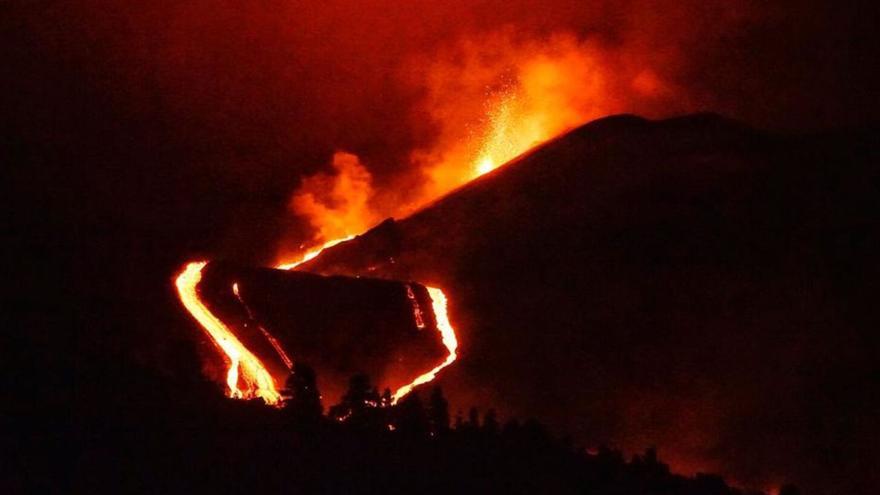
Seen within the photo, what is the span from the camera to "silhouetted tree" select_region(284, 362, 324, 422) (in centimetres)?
1241

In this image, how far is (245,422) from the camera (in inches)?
478

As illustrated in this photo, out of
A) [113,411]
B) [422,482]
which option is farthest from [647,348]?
[113,411]

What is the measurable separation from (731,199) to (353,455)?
951cm

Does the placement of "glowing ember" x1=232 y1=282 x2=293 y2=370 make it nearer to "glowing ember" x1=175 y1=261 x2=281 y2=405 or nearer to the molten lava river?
the molten lava river

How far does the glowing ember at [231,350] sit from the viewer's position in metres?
16.0

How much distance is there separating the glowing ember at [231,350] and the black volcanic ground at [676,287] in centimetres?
208

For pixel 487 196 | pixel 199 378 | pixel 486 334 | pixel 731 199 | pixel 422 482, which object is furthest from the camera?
pixel 487 196

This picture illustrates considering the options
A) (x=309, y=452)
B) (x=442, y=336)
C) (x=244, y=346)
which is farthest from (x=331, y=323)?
(x=309, y=452)

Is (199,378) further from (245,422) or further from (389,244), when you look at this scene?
(389,244)

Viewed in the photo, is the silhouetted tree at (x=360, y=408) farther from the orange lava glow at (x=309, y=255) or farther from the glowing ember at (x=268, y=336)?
the orange lava glow at (x=309, y=255)

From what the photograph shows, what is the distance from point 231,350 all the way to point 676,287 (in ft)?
18.1

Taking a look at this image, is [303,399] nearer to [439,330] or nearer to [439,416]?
[439,416]

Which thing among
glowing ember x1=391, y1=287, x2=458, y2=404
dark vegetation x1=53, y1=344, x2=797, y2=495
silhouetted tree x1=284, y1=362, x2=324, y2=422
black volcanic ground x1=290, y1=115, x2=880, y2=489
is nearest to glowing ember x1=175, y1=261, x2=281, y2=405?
glowing ember x1=391, y1=287, x2=458, y2=404

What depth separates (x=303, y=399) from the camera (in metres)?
12.8
